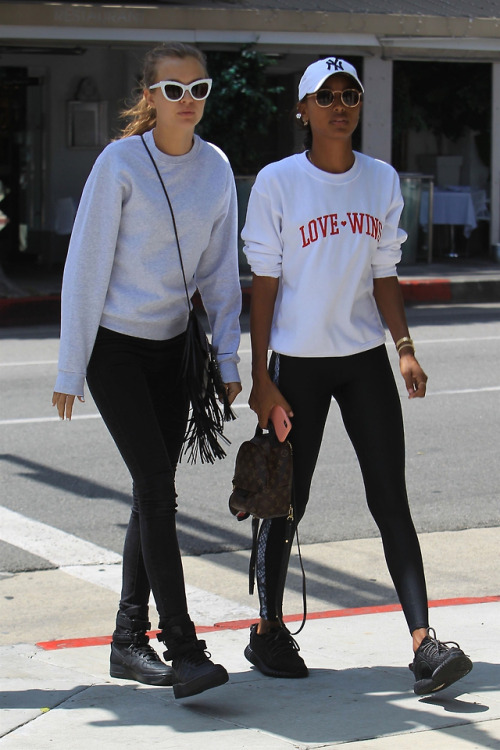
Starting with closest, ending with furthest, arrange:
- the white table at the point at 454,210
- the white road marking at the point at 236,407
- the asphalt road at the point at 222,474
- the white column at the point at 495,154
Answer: the asphalt road at the point at 222,474
the white road marking at the point at 236,407
the white column at the point at 495,154
the white table at the point at 454,210

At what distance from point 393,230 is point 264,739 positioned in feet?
5.47

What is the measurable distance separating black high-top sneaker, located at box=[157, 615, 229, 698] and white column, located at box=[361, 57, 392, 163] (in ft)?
48.3

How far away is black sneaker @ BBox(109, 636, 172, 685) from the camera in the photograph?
3.74 m

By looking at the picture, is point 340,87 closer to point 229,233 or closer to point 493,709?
point 229,233

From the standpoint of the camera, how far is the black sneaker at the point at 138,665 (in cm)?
374

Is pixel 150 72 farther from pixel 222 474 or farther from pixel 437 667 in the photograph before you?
pixel 222 474

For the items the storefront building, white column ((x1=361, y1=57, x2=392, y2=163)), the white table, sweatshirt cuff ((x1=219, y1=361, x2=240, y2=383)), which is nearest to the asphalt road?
sweatshirt cuff ((x1=219, y1=361, x2=240, y2=383))

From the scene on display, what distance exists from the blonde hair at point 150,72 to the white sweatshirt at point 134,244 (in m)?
0.11

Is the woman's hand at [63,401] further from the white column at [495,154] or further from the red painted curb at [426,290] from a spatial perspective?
the white column at [495,154]

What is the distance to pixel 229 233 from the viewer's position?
12.9 feet

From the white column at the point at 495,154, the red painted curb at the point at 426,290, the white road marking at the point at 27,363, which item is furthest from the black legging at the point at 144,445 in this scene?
the white column at the point at 495,154

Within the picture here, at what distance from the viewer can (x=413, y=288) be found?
15609 millimetres

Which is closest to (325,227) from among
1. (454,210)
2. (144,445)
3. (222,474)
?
(144,445)

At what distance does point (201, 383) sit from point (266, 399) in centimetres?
21
